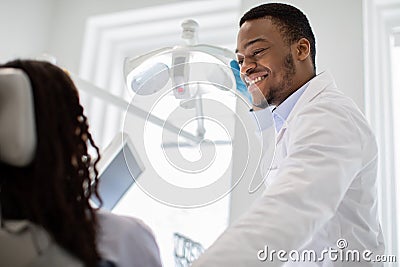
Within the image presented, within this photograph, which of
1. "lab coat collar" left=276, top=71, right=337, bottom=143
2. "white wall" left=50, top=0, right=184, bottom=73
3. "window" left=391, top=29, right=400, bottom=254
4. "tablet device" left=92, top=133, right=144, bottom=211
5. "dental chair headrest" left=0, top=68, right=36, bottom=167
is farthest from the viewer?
"white wall" left=50, top=0, right=184, bottom=73

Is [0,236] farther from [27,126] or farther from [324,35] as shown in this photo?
[324,35]

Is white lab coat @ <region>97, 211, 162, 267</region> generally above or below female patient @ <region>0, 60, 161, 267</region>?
below

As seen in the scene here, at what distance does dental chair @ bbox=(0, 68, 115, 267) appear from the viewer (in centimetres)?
69

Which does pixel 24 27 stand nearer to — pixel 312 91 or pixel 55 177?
pixel 312 91

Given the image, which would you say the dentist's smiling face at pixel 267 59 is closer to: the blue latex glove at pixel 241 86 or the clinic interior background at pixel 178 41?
the blue latex glove at pixel 241 86

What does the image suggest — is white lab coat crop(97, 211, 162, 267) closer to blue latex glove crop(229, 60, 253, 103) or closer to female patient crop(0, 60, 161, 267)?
female patient crop(0, 60, 161, 267)

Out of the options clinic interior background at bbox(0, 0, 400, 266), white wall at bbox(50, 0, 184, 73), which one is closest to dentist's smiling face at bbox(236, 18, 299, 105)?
clinic interior background at bbox(0, 0, 400, 266)

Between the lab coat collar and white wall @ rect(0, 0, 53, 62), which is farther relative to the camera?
white wall @ rect(0, 0, 53, 62)

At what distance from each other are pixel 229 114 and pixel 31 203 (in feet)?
1.55

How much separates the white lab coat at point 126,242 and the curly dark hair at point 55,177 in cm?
3

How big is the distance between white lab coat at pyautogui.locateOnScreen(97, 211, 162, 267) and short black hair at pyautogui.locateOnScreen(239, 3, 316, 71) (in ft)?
2.20

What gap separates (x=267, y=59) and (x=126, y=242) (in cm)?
64

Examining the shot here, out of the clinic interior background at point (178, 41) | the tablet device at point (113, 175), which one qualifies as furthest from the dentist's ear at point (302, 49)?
the tablet device at point (113, 175)

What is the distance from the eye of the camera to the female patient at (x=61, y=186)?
705 millimetres
